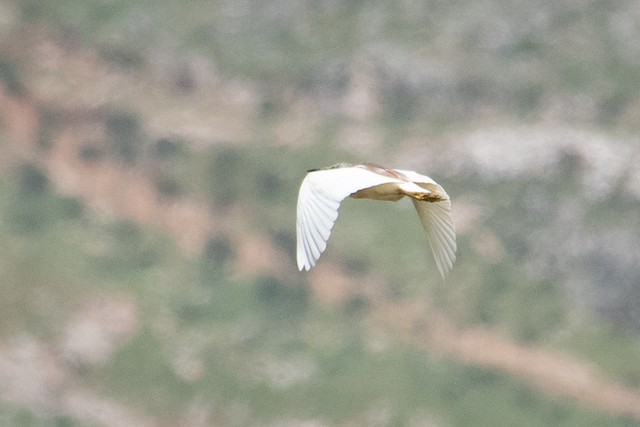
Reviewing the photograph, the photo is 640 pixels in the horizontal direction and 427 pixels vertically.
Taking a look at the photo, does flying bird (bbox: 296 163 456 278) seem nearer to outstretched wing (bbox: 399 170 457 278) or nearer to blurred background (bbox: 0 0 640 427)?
outstretched wing (bbox: 399 170 457 278)

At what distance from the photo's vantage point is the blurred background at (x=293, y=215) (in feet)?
276

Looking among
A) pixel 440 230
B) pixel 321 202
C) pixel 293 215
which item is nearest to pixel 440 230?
pixel 440 230

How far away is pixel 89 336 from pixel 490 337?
2125cm

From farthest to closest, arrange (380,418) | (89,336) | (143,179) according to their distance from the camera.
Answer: (143,179)
(89,336)
(380,418)

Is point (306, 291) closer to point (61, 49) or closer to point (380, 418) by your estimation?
point (380, 418)

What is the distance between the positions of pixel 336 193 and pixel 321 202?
224 millimetres

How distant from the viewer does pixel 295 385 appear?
8438cm

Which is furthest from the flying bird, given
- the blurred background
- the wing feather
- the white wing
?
the blurred background

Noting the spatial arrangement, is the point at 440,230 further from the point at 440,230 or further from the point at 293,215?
the point at 293,215

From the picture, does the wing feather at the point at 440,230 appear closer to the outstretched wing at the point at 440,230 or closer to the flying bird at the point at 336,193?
the outstretched wing at the point at 440,230

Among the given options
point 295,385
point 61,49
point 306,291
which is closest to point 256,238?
point 306,291

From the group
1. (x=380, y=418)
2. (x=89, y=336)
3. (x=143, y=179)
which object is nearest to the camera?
(x=380, y=418)

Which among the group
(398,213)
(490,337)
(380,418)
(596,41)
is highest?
(596,41)

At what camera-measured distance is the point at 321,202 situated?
17469 millimetres
